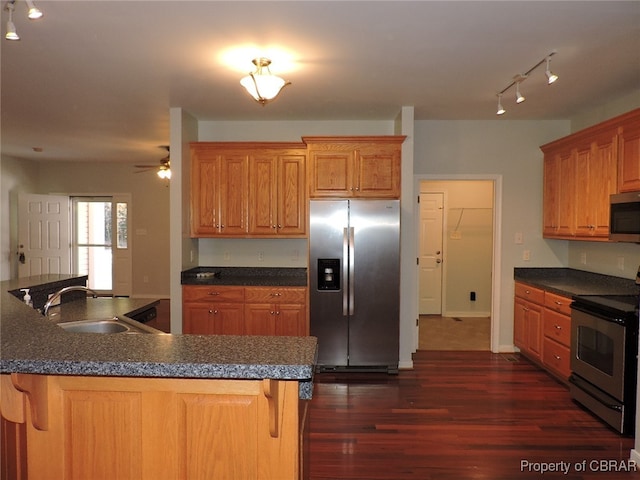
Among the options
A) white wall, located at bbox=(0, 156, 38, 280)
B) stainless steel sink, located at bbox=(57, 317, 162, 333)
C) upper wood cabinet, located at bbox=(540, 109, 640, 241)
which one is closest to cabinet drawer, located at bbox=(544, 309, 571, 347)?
upper wood cabinet, located at bbox=(540, 109, 640, 241)

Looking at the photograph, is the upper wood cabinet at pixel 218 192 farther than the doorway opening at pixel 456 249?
No

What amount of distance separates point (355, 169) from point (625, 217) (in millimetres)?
2240

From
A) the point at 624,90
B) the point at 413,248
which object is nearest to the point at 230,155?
the point at 413,248

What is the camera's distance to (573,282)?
4328 millimetres

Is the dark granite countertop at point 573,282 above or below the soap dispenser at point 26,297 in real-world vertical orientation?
below

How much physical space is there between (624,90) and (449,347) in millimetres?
3099

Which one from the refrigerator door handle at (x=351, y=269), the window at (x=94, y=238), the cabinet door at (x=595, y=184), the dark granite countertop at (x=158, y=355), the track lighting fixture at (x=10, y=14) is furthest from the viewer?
the window at (x=94, y=238)

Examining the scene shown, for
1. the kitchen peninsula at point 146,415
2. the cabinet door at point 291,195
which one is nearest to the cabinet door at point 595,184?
the cabinet door at point 291,195

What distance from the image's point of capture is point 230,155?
185 inches

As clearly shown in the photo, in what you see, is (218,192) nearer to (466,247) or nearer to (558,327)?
(558,327)

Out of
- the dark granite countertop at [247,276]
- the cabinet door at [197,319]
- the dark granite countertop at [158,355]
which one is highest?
the dark granite countertop at [158,355]

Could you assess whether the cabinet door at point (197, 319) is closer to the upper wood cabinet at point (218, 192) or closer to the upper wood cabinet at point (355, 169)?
the upper wood cabinet at point (218, 192)

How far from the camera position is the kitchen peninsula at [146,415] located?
1453 millimetres

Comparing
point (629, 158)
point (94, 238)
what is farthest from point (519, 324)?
point (94, 238)
